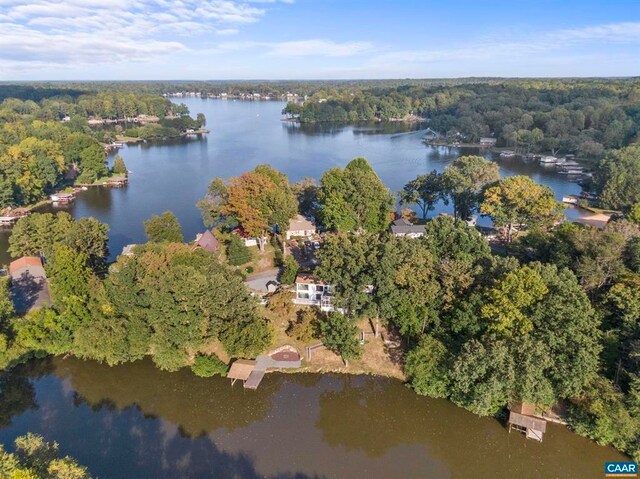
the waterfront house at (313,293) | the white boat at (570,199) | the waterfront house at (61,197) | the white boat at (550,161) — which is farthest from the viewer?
the white boat at (550,161)

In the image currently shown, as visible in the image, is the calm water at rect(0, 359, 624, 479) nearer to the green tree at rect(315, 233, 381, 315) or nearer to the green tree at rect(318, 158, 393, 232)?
the green tree at rect(315, 233, 381, 315)

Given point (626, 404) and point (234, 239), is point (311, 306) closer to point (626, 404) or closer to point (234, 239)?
point (234, 239)

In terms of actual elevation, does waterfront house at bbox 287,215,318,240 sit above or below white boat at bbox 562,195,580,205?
above

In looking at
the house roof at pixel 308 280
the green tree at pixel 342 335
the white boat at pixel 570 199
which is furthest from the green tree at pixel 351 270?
the white boat at pixel 570 199

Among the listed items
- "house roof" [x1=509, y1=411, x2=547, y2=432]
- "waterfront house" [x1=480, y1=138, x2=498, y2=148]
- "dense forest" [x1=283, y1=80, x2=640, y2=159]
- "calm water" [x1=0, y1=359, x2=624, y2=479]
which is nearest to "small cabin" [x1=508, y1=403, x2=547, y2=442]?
"house roof" [x1=509, y1=411, x2=547, y2=432]

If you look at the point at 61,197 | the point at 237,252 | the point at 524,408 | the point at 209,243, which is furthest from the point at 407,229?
the point at 61,197

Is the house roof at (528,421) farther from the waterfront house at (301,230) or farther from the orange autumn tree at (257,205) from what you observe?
the waterfront house at (301,230)

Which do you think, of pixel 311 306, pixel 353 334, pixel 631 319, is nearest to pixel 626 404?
pixel 631 319
